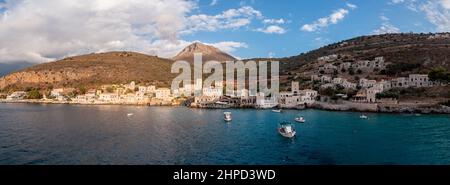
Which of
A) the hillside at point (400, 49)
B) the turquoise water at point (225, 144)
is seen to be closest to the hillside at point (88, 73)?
the hillside at point (400, 49)

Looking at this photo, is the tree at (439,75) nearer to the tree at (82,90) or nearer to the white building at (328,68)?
the white building at (328,68)

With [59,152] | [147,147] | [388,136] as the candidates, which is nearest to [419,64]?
[388,136]

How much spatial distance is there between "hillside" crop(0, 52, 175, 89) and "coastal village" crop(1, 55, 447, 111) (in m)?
8.14

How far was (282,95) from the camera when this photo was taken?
215 feet

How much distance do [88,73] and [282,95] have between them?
2612 inches

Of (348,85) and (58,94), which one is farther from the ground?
(348,85)

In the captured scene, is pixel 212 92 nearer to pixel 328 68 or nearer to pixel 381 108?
pixel 328 68

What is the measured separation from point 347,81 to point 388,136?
1594 inches

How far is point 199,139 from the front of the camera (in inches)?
1099

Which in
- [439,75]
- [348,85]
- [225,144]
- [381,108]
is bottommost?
[225,144]

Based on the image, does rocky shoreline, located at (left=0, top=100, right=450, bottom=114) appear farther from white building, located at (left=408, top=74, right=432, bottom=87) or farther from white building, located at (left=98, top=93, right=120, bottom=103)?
white building, located at (left=98, top=93, right=120, bottom=103)

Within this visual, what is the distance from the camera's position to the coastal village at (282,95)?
5757 centimetres

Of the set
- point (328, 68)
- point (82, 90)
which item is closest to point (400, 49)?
point (328, 68)
